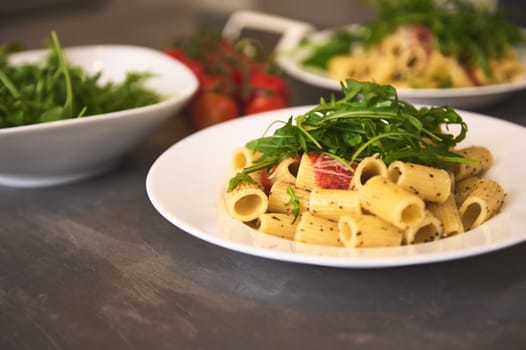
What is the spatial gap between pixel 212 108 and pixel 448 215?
2.16 feet

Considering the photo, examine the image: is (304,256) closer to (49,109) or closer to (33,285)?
(33,285)

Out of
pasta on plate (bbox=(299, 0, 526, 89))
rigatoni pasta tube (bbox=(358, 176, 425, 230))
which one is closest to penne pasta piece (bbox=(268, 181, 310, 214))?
rigatoni pasta tube (bbox=(358, 176, 425, 230))

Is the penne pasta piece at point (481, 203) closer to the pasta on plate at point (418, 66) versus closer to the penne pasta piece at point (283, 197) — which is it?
the penne pasta piece at point (283, 197)

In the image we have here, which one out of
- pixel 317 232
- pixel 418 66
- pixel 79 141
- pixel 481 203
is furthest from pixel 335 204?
pixel 418 66

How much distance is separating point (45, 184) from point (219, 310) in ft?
1.84

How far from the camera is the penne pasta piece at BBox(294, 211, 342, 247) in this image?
3.07 feet

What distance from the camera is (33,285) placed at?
999 mm

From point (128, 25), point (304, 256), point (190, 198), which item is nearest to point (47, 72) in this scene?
point (190, 198)

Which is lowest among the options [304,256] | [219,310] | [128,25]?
[128,25]

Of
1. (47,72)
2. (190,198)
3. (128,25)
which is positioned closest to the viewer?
(190,198)

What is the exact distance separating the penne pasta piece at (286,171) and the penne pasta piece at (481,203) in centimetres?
25

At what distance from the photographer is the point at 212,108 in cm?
149

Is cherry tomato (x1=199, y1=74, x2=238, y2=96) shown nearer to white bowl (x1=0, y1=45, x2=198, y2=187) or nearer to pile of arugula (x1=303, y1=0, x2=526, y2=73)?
white bowl (x1=0, y1=45, x2=198, y2=187)

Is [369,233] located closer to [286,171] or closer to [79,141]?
[286,171]
